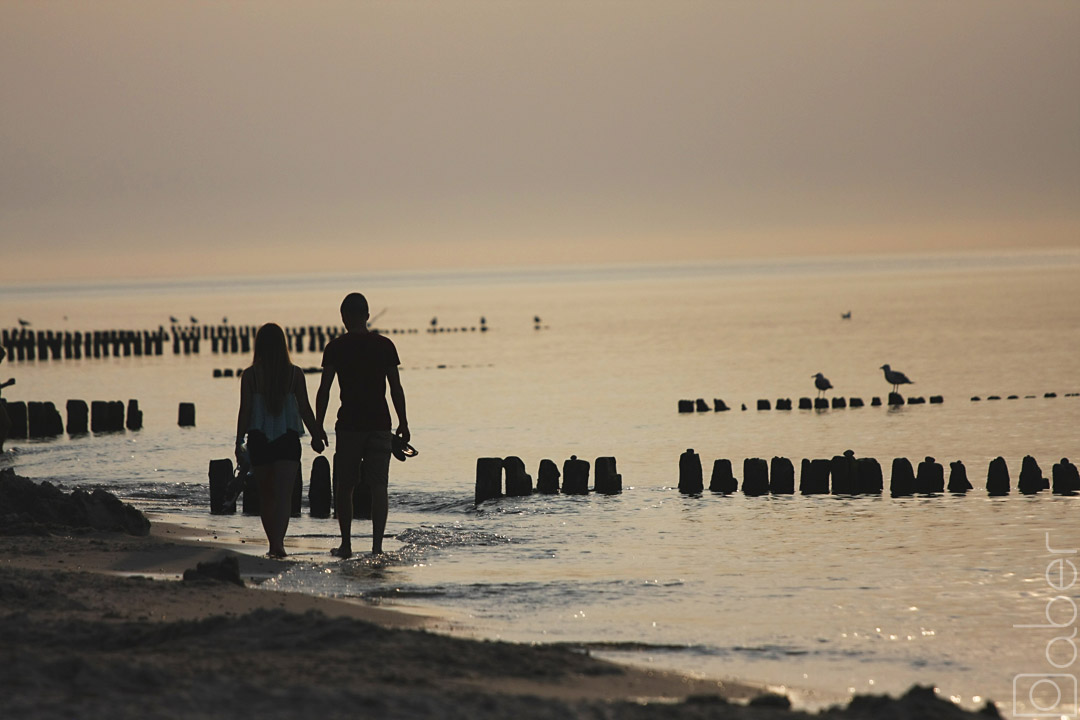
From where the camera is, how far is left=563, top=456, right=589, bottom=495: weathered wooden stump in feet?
54.9

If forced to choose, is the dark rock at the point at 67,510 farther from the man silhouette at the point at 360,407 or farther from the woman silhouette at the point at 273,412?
the man silhouette at the point at 360,407

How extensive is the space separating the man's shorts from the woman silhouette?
29 cm

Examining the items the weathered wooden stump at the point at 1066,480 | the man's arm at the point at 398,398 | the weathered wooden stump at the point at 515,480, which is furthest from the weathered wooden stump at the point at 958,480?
the man's arm at the point at 398,398

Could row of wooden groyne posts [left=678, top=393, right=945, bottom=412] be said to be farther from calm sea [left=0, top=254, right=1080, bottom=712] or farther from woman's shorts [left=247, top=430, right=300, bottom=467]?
woman's shorts [left=247, top=430, right=300, bottom=467]

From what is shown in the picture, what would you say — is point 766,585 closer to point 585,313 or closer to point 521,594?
point 521,594

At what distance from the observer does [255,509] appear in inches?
574

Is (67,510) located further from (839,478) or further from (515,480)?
(839,478)

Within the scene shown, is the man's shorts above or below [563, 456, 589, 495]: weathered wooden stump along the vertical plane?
above

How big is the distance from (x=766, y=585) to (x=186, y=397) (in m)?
30.6

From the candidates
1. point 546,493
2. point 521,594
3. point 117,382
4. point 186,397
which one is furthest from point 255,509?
point 117,382

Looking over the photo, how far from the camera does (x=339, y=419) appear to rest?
11.0 m

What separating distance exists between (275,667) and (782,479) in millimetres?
11453

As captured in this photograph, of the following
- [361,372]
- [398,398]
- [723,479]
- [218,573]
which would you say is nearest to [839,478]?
[723,479]

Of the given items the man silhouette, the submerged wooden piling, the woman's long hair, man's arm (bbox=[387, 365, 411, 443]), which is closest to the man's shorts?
the man silhouette
